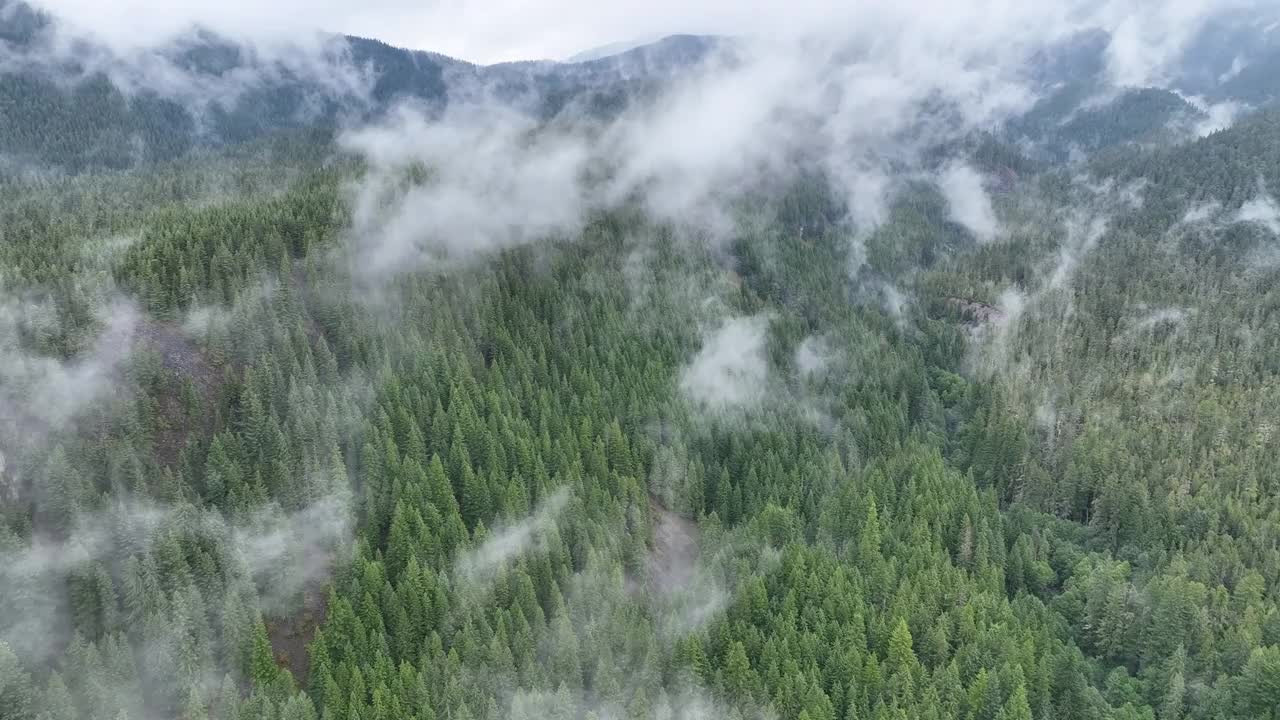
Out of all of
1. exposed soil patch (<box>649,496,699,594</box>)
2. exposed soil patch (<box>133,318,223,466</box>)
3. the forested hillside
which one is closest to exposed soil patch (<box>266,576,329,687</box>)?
the forested hillside

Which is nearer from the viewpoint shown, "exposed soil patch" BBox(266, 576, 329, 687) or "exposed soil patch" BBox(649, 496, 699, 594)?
"exposed soil patch" BBox(266, 576, 329, 687)

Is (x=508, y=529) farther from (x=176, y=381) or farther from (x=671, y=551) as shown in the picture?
(x=176, y=381)

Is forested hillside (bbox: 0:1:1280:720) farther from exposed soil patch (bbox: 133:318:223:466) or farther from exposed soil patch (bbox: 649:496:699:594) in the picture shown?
exposed soil patch (bbox: 649:496:699:594)

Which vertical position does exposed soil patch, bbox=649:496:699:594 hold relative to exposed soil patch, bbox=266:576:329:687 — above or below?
below

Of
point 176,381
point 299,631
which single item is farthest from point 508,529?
point 176,381

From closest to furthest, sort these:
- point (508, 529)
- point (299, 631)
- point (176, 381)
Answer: point (299, 631)
point (508, 529)
point (176, 381)

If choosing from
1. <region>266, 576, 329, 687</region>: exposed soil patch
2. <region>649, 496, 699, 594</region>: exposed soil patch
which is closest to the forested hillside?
<region>266, 576, 329, 687</region>: exposed soil patch

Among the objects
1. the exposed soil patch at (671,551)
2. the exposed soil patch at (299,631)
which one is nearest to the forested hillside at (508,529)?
the exposed soil patch at (299,631)

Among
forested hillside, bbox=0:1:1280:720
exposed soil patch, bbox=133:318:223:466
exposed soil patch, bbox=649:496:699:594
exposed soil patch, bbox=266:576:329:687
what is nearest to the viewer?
forested hillside, bbox=0:1:1280:720

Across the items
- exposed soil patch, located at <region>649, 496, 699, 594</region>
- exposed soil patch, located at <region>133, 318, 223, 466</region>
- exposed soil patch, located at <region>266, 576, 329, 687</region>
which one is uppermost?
exposed soil patch, located at <region>133, 318, 223, 466</region>

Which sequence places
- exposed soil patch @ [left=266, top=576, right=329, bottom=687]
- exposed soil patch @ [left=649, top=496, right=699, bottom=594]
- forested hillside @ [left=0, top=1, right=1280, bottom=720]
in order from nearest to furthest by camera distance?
forested hillside @ [left=0, top=1, right=1280, bottom=720], exposed soil patch @ [left=266, top=576, right=329, bottom=687], exposed soil patch @ [left=649, top=496, right=699, bottom=594]
